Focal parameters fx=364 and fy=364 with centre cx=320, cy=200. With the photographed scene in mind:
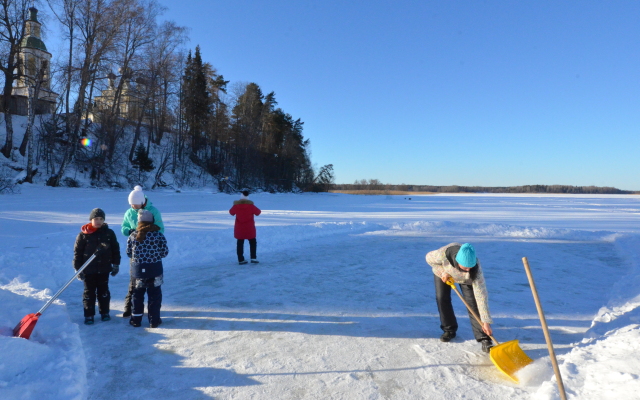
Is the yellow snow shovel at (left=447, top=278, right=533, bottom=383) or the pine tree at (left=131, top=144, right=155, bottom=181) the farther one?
the pine tree at (left=131, top=144, right=155, bottom=181)

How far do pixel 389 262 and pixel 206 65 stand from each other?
130ft

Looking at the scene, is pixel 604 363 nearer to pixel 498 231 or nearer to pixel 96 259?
pixel 96 259

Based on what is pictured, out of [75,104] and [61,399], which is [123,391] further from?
[75,104]

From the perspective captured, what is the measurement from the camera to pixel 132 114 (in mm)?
30719

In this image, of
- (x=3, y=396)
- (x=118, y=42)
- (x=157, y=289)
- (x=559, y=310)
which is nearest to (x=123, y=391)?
(x=3, y=396)

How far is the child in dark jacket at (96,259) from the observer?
14.2ft

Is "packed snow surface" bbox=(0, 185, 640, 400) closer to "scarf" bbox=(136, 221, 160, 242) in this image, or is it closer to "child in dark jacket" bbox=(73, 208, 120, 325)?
"child in dark jacket" bbox=(73, 208, 120, 325)

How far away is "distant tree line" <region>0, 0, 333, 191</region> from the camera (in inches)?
818

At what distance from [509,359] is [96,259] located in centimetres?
456

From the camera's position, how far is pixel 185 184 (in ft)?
106

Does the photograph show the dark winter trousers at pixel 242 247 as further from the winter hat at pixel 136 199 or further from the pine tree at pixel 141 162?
the pine tree at pixel 141 162

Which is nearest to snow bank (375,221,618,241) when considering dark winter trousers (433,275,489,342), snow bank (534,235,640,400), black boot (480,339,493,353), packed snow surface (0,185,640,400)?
packed snow surface (0,185,640,400)

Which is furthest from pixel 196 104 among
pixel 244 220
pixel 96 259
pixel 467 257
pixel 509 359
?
pixel 509 359

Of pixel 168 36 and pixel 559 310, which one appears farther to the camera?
pixel 168 36
